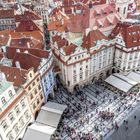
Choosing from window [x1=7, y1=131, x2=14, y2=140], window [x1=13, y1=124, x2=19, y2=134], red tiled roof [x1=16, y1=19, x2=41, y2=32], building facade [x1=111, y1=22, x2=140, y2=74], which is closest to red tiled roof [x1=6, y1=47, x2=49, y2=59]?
window [x1=13, y1=124, x2=19, y2=134]

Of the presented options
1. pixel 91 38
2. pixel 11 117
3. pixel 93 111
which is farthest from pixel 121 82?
pixel 11 117

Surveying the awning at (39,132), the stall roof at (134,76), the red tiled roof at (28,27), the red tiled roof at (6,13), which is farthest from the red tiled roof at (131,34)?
the red tiled roof at (6,13)

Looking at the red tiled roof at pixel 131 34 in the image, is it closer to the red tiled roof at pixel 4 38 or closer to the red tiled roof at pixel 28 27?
the red tiled roof at pixel 28 27

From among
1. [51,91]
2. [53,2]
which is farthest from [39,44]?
[53,2]

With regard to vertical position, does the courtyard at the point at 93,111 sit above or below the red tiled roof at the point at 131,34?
below

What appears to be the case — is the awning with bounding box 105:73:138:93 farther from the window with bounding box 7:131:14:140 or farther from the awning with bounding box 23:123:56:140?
the window with bounding box 7:131:14:140
